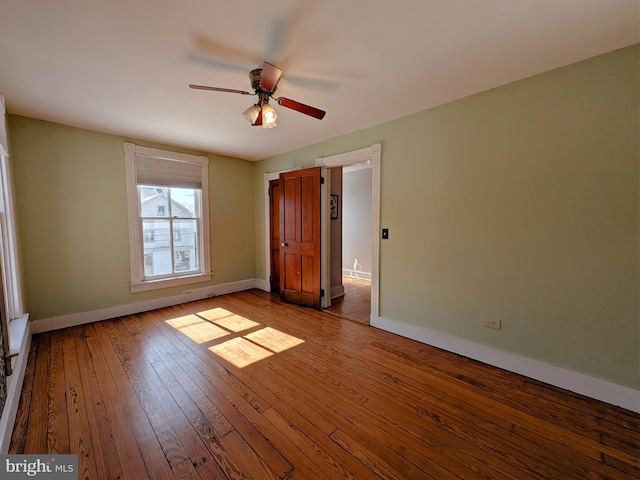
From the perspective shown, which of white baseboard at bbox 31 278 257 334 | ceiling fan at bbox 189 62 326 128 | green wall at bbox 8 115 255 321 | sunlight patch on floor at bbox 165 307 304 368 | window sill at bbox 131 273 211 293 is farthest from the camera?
window sill at bbox 131 273 211 293

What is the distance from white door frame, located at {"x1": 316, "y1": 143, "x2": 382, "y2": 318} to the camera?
317 centimetres

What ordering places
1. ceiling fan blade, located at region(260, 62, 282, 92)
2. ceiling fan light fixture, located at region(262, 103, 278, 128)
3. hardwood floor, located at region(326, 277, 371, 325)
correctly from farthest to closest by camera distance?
hardwood floor, located at region(326, 277, 371, 325)
ceiling fan light fixture, located at region(262, 103, 278, 128)
ceiling fan blade, located at region(260, 62, 282, 92)

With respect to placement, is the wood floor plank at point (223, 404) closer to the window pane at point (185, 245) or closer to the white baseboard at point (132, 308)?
the white baseboard at point (132, 308)

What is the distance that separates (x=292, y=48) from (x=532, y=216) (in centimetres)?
233

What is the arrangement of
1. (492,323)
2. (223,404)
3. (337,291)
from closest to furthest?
1. (223,404)
2. (492,323)
3. (337,291)

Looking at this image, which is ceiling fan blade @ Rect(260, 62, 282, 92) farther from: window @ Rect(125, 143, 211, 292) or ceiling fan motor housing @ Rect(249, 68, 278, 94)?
window @ Rect(125, 143, 211, 292)

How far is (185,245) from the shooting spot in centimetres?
430

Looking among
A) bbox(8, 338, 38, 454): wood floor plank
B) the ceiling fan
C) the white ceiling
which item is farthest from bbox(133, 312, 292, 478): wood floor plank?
the white ceiling

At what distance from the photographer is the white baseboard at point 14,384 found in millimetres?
1457

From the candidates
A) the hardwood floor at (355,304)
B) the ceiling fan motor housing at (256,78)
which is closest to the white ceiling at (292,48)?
the ceiling fan motor housing at (256,78)

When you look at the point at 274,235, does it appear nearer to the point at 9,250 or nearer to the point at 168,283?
the point at 168,283

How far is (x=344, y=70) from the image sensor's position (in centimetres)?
202

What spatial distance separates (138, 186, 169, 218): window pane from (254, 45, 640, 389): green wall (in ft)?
11.3

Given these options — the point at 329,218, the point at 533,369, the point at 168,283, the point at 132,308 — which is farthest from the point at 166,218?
the point at 533,369
